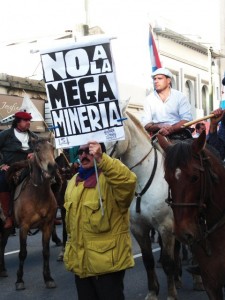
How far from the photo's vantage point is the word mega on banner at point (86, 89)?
479 cm

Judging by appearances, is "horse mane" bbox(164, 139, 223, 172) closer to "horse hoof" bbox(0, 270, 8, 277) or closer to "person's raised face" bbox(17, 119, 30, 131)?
"person's raised face" bbox(17, 119, 30, 131)

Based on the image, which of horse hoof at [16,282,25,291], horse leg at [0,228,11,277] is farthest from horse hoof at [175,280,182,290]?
horse leg at [0,228,11,277]

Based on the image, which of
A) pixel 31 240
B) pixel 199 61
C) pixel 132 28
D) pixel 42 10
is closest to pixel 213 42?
pixel 199 61

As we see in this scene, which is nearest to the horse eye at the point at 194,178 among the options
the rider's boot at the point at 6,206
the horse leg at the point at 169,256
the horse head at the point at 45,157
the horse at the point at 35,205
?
the horse leg at the point at 169,256

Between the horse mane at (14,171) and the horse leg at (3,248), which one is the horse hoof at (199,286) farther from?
the horse mane at (14,171)

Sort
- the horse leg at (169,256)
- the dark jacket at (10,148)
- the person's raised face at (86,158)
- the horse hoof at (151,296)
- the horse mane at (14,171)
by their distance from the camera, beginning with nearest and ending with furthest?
the person's raised face at (86,158), the horse leg at (169,256), the horse hoof at (151,296), the horse mane at (14,171), the dark jacket at (10,148)

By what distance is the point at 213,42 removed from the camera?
3869 centimetres

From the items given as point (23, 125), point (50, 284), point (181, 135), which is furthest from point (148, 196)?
point (23, 125)

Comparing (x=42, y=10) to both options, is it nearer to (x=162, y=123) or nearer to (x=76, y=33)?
(x=76, y=33)

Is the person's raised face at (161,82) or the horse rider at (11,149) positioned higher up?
the person's raised face at (161,82)

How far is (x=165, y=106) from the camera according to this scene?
25.3 feet

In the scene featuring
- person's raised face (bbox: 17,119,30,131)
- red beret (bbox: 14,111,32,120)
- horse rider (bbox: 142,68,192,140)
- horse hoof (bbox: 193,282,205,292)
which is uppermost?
horse rider (bbox: 142,68,192,140)

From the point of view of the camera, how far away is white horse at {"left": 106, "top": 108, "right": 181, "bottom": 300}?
6875mm

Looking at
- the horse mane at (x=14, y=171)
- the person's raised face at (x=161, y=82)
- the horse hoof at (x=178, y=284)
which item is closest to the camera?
the person's raised face at (x=161, y=82)
